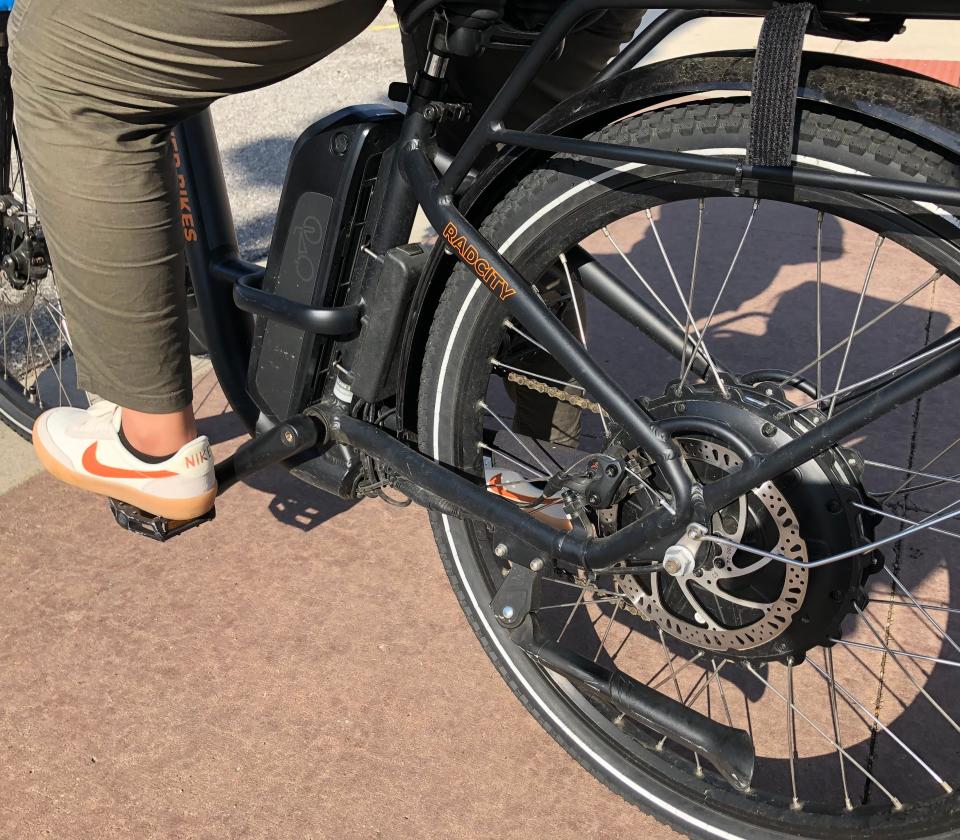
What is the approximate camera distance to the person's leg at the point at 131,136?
1771 millimetres

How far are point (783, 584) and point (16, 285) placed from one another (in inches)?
86.1

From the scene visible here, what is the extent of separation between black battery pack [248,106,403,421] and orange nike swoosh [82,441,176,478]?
293mm

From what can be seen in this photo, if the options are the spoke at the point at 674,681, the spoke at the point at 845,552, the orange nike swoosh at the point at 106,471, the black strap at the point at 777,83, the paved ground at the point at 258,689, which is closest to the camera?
the black strap at the point at 777,83

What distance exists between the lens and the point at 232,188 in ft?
17.9

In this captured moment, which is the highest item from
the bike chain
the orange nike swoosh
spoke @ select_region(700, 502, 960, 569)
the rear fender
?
the rear fender

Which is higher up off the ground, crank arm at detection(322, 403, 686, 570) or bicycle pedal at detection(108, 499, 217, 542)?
crank arm at detection(322, 403, 686, 570)

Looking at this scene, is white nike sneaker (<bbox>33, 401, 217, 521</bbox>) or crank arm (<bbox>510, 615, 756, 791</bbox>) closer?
crank arm (<bbox>510, 615, 756, 791</bbox>)

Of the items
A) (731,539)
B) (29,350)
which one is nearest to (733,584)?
(731,539)

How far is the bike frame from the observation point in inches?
59.6

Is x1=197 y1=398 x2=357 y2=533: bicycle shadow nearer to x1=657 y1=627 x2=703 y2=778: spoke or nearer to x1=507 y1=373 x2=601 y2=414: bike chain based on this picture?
x1=507 y1=373 x2=601 y2=414: bike chain

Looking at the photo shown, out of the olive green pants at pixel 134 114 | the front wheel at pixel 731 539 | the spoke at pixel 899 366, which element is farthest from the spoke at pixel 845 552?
the olive green pants at pixel 134 114

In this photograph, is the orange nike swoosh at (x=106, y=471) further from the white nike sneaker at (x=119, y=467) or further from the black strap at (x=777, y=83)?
the black strap at (x=777, y=83)

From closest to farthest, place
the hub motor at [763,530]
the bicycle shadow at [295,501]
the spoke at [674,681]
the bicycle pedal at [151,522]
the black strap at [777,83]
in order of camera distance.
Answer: the black strap at [777,83], the hub motor at [763,530], the spoke at [674,681], the bicycle pedal at [151,522], the bicycle shadow at [295,501]

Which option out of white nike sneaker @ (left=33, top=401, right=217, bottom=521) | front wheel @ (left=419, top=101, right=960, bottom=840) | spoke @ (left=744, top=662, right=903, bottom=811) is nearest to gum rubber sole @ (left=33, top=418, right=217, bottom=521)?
white nike sneaker @ (left=33, top=401, right=217, bottom=521)
